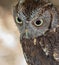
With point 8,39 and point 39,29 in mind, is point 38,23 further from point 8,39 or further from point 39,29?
point 8,39

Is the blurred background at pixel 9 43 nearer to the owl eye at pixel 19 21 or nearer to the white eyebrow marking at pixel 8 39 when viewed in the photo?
the white eyebrow marking at pixel 8 39

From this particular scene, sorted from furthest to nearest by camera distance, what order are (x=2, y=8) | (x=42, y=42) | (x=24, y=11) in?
(x=2, y=8), (x=42, y=42), (x=24, y=11)

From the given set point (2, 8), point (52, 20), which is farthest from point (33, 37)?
point (2, 8)

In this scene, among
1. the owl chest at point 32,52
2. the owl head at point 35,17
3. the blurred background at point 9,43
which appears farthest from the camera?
the blurred background at point 9,43

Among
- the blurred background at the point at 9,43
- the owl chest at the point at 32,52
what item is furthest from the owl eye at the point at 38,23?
the blurred background at the point at 9,43

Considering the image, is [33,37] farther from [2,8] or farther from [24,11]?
[2,8]

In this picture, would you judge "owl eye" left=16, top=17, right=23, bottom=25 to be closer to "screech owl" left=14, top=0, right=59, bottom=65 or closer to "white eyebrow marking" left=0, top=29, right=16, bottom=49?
"screech owl" left=14, top=0, right=59, bottom=65

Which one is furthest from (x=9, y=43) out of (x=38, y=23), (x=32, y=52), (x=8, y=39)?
(x=38, y=23)
